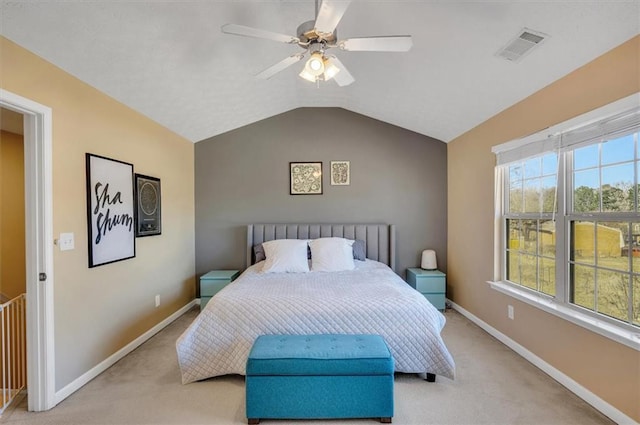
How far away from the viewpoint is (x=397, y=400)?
223cm

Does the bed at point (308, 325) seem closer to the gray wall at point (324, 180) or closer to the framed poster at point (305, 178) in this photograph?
the gray wall at point (324, 180)

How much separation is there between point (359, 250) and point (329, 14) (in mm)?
3035

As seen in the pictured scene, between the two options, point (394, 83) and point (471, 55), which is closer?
point (471, 55)

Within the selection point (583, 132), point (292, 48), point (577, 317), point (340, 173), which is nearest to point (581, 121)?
point (583, 132)

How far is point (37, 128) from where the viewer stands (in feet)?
7.02

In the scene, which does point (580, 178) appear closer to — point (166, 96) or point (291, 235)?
point (291, 235)

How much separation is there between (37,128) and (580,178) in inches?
155

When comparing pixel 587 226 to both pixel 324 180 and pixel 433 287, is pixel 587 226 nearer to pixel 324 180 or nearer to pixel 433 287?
pixel 433 287

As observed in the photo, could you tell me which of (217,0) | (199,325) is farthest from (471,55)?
(199,325)

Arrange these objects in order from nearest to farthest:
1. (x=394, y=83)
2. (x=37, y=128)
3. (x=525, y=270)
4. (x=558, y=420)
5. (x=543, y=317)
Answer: (x=558, y=420) → (x=37, y=128) → (x=543, y=317) → (x=525, y=270) → (x=394, y=83)

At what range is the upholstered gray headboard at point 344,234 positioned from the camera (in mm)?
4441

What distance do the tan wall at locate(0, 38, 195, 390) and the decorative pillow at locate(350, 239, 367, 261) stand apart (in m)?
2.36

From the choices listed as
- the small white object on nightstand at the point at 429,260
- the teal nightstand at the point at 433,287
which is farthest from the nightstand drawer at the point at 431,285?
the small white object on nightstand at the point at 429,260

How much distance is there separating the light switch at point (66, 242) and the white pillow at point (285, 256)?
6.04ft
